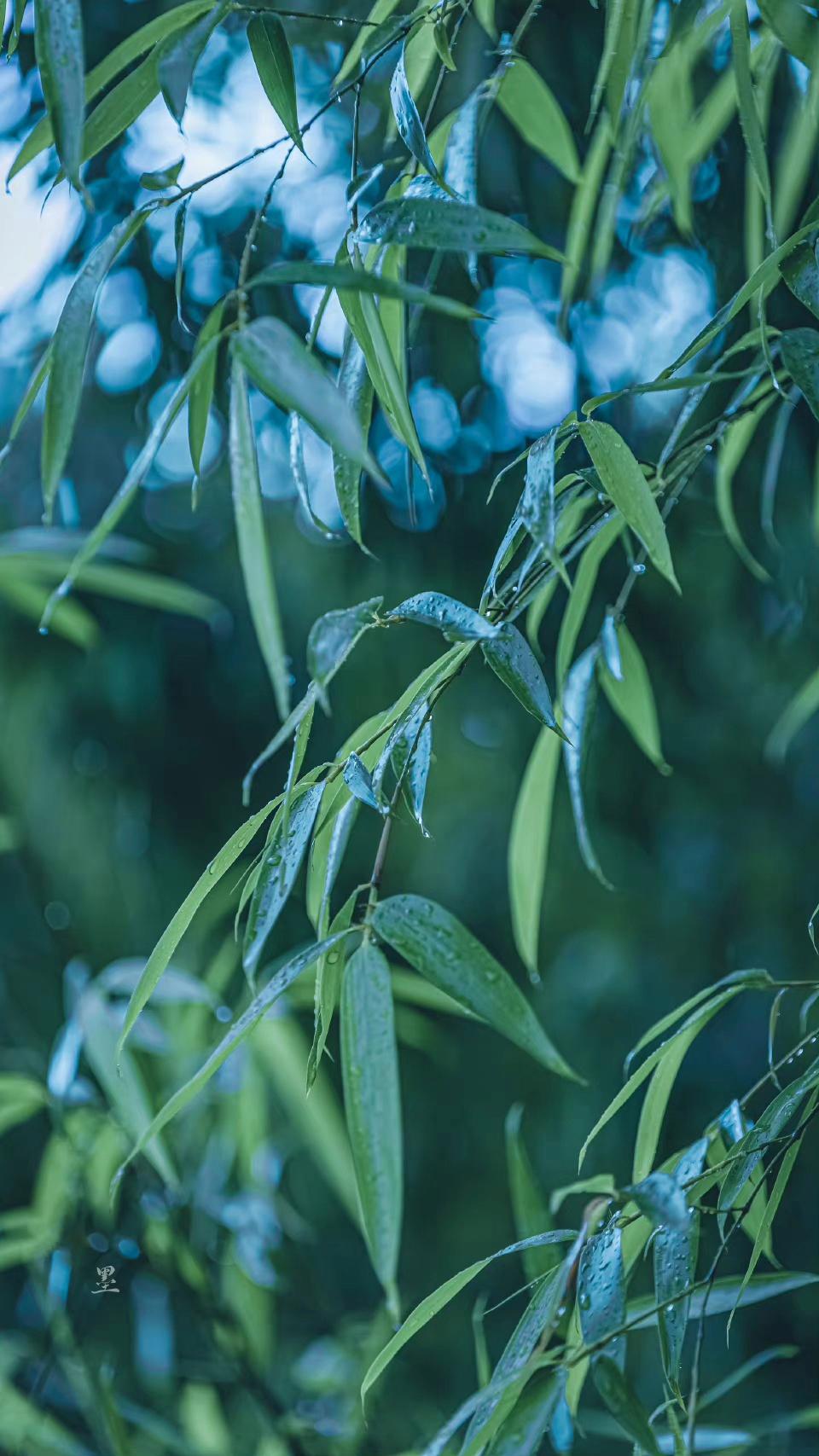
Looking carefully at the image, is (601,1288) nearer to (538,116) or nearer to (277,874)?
(277,874)

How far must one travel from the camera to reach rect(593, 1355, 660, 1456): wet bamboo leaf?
23cm

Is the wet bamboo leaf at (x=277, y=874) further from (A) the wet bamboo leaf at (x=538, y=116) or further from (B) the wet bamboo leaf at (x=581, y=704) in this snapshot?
(A) the wet bamboo leaf at (x=538, y=116)

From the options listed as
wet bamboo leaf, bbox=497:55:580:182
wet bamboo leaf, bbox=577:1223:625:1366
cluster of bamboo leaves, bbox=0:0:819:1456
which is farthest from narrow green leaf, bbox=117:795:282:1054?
wet bamboo leaf, bbox=497:55:580:182

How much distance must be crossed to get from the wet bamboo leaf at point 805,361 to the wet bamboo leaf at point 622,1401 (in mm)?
192

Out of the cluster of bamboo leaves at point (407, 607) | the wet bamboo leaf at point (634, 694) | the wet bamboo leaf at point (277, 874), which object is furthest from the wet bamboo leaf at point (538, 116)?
the wet bamboo leaf at point (277, 874)

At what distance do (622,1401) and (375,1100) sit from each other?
0.23 ft

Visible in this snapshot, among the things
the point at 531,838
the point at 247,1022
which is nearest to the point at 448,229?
the point at 247,1022

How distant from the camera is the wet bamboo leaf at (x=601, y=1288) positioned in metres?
0.24

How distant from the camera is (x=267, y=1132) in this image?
928mm

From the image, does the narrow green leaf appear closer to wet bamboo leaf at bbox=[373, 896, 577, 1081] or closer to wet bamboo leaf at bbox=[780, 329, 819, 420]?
wet bamboo leaf at bbox=[373, 896, 577, 1081]

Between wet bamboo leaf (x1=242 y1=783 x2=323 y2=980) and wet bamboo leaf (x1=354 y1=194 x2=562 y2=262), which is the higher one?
wet bamboo leaf (x1=354 y1=194 x2=562 y2=262)

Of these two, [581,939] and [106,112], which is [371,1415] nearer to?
[581,939]

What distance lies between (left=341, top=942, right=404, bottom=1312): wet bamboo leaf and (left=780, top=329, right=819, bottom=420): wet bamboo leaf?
15 cm

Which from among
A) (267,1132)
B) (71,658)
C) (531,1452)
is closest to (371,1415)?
(267,1132)
